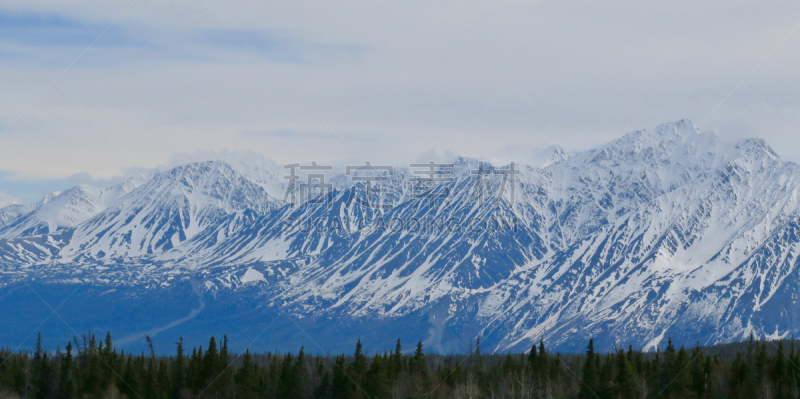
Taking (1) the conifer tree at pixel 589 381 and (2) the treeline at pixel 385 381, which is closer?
(2) the treeline at pixel 385 381

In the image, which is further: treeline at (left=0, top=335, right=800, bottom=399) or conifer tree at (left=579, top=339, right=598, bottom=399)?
conifer tree at (left=579, top=339, right=598, bottom=399)

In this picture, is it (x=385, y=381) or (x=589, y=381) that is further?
(x=385, y=381)

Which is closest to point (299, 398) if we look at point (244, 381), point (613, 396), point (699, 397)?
point (244, 381)

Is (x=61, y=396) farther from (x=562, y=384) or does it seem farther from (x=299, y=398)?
(x=562, y=384)

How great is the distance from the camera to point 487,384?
12512cm

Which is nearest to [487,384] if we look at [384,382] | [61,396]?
[384,382]

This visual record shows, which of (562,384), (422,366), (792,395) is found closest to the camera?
(792,395)

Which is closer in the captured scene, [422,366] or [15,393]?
[15,393]

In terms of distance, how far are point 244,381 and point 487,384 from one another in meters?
32.5

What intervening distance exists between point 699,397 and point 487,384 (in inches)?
1029

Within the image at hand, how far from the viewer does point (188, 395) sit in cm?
11006

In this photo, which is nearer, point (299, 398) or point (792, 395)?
point (792, 395)

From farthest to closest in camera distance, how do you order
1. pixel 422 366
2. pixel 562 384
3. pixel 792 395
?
pixel 422 366, pixel 562 384, pixel 792 395

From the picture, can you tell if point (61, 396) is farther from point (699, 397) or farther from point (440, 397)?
point (699, 397)
